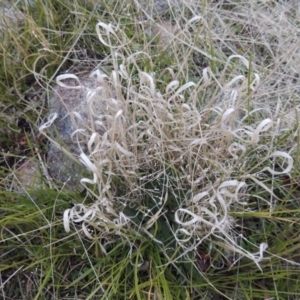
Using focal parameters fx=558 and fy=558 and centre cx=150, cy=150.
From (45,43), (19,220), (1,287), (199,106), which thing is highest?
(199,106)

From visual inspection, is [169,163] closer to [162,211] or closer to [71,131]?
[162,211]

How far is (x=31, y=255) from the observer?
3.98 ft

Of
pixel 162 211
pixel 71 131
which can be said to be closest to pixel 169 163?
pixel 162 211

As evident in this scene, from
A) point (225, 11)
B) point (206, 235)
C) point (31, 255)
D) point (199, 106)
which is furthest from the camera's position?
point (225, 11)

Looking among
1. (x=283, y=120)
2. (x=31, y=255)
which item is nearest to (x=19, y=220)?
(x=31, y=255)

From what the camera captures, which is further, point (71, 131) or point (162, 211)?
point (71, 131)

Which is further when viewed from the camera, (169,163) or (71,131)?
(71,131)

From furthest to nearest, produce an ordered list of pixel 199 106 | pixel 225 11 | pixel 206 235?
1. pixel 225 11
2. pixel 199 106
3. pixel 206 235

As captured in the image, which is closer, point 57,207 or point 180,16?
→ point 57,207

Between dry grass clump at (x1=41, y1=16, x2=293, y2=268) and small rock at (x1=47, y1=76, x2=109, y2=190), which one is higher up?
dry grass clump at (x1=41, y1=16, x2=293, y2=268)

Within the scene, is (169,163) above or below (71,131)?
above

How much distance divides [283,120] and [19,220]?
65 cm

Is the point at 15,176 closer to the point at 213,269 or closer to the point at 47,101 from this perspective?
the point at 47,101

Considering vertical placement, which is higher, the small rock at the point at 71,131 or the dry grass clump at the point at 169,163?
the dry grass clump at the point at 169,163
